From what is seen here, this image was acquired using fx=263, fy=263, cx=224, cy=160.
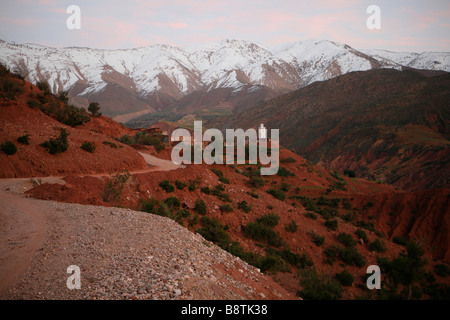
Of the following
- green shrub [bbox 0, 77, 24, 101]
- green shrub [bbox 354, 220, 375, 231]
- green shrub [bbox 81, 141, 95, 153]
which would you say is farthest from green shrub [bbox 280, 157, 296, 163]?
green shrub [bbox 0, 77, 24, 101]

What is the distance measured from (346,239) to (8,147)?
18077 millimetres

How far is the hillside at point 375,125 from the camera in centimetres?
4406

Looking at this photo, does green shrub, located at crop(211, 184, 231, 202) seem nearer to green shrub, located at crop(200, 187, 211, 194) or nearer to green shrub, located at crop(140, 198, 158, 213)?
green shrub, located at crop(200, 187, 211, 194)

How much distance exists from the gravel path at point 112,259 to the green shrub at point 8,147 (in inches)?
255

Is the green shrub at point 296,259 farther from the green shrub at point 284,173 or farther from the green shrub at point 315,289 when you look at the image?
the green shrub at point 284,173

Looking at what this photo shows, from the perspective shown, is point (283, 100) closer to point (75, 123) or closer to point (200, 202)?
point (75, 123)

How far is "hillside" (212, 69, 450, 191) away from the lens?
145 feet

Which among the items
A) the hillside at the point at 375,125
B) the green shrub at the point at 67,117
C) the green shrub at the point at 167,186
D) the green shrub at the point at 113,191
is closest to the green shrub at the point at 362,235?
the green shrub at the point at 167,186

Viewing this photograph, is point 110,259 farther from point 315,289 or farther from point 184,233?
point 315,289

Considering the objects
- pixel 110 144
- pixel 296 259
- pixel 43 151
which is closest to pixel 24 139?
pixel 43 151

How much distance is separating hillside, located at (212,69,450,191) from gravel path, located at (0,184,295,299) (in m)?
40.8

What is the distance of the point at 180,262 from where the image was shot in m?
5.57

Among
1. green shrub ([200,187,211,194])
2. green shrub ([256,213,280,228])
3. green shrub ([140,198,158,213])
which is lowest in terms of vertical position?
green shrub ([256,213,280,228])

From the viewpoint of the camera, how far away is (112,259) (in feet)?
17.4
